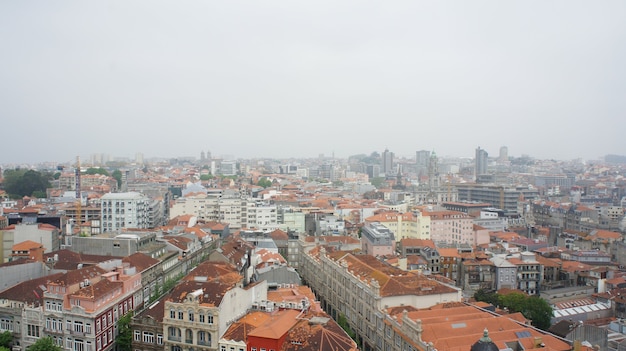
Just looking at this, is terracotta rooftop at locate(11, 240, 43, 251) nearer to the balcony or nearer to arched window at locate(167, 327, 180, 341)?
the balcony

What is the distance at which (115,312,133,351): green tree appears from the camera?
27.2m

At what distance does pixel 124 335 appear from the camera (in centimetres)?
2725

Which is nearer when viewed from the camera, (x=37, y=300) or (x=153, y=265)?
(x=37, y=300)

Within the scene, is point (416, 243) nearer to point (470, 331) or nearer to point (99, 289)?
point (470, 331)

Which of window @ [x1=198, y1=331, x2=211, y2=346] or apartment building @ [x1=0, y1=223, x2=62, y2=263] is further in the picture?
apartment building @ [x1=0, y1=223, x2=62, y2=263]

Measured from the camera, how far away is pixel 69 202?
69750mm

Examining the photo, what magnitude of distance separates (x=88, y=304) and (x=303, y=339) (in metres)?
11.0

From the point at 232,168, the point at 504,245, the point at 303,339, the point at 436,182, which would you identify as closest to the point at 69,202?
the point at 504,245

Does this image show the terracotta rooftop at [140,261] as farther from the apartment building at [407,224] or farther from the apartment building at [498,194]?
the apartment building at [498,194]

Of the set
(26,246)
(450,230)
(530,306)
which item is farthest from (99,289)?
(450,230)

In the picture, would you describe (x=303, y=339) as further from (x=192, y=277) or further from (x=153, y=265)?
(x=153, y=265)

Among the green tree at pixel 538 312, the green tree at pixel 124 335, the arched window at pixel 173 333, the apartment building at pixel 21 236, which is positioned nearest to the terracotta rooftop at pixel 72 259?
the apartment building at pixel 21 236

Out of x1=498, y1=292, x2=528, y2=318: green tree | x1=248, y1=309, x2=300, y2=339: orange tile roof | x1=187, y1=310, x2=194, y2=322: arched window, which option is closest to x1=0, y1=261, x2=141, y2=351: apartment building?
x1=187, y1=310, x2=194, y2=322: arched window

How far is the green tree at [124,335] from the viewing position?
27.2 m
